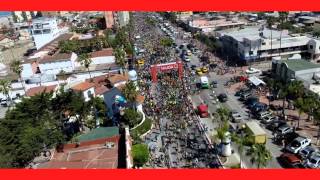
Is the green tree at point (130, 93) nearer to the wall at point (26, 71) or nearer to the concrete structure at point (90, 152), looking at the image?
the concrete structure at point (90, 152)

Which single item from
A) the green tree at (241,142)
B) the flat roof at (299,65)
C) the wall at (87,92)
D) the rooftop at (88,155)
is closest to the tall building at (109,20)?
the wall at (87,92)

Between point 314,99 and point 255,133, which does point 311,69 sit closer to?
point 314,99

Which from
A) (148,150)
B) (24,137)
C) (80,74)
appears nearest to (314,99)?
(148,150)

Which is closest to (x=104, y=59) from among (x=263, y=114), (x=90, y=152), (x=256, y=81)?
(x=256, y=81)

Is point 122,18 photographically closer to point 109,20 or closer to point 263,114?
point 109,20

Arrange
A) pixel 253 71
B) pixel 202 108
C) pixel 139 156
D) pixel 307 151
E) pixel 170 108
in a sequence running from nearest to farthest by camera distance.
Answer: pixel 307 151
pixel 139 156
pixel 202 108
pixel 170 108
pixel 253 71
